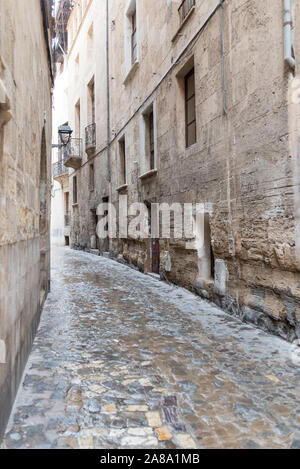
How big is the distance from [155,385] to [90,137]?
49.9 feet

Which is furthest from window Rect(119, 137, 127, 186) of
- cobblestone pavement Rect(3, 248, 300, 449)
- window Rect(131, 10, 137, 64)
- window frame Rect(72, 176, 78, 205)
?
window frame Rect(72, 176, 78, 205)

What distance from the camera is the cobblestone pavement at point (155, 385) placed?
2.30 m

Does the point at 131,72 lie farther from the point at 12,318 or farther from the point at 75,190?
the point at 75,190

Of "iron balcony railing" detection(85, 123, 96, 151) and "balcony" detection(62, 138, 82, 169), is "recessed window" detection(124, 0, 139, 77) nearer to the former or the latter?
"iron balcony railing" detection(85, 123, 96, 151)

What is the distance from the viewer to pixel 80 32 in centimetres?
1903

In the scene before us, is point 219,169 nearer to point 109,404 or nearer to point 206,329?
point 206,329

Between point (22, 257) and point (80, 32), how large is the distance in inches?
755

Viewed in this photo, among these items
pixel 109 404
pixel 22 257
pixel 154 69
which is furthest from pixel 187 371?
pixel 154 69

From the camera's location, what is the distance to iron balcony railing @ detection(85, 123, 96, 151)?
16406 millimetres

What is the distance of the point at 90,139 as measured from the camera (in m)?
17.0

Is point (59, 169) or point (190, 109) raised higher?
point (59, 169)

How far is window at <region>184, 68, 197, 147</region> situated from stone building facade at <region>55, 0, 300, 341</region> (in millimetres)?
21

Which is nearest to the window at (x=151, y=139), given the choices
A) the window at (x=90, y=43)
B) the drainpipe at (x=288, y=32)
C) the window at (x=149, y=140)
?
the window at (x=149, y=140)

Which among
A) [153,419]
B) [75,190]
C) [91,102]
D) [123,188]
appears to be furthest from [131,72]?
[75,190]
